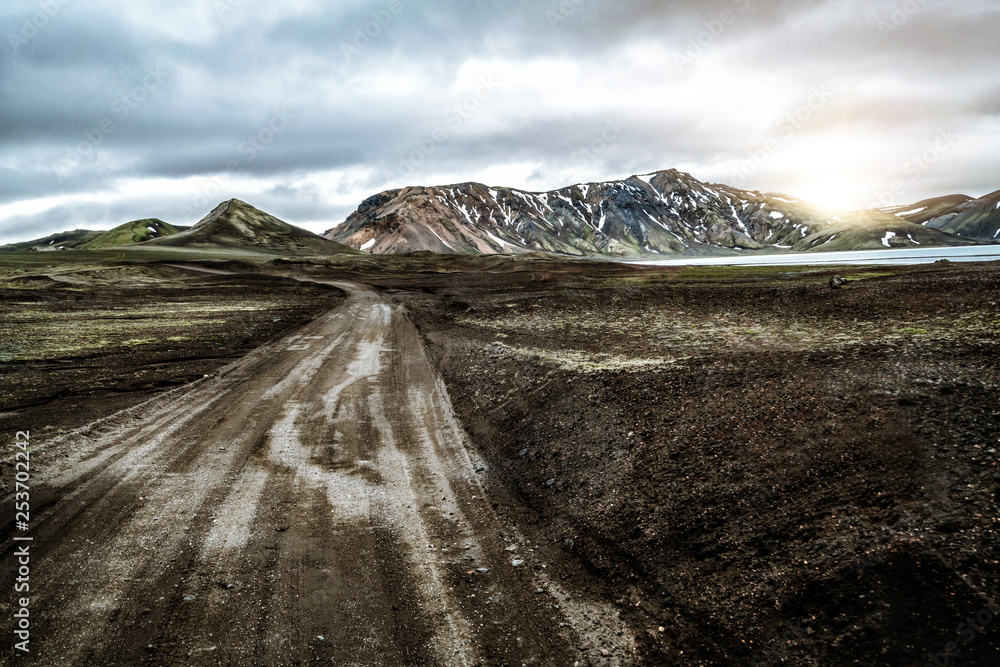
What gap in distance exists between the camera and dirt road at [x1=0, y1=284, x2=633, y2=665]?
15.3ft

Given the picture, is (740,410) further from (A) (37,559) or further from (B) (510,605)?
(A) (37,559)

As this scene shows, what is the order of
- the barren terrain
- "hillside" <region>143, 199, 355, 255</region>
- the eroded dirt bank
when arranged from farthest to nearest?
"hillside" <region>143, 199, 355, 255</region> → the barren terrain → the eroded dirt bank

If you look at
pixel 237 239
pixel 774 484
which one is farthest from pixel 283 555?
pixel 237 239

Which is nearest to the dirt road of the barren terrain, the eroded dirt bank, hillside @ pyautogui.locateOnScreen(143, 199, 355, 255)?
the barren terrain

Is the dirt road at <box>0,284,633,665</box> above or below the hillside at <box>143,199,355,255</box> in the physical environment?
below

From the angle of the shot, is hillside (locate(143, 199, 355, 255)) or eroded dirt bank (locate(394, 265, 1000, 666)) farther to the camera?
hillside (locate(143, 199, 355, 255))

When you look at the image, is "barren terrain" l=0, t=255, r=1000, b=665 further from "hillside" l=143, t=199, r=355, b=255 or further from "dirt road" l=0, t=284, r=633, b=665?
"hillside" l=143, t=199, r=355, b=255

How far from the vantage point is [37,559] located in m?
5.84

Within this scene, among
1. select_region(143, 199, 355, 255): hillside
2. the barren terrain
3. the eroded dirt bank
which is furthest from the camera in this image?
select_region(143, 199, 355, 255): hillside

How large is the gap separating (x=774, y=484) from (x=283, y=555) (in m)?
6.72

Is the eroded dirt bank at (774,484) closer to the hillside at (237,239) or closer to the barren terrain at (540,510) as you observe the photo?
the barren terrain at (540,510)

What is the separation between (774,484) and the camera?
6.45 meters

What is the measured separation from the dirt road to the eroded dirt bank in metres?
0.96

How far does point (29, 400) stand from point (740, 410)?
56.6 ft
